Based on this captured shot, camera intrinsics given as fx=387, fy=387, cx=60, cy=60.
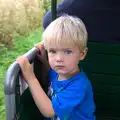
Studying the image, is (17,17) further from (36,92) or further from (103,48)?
(36,92)

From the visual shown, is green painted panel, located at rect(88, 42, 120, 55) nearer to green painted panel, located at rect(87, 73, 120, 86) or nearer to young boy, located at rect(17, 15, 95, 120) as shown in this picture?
green painted panel, located at rect(87, 73, 120, 86)

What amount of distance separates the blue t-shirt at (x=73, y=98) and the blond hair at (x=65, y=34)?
0.19 metres

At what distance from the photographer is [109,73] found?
9.19 feet

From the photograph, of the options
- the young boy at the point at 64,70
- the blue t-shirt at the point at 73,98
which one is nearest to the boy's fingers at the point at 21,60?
the young boy at the point at 64,70

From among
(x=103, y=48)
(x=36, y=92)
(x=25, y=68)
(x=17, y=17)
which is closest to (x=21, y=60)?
(x=25, y=68)

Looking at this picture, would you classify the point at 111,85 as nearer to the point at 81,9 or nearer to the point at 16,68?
the point at 81,9

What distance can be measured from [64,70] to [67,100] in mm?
164

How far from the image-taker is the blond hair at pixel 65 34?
201 cm

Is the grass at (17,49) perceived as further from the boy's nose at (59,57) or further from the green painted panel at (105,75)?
the boy's nose at (59,57)

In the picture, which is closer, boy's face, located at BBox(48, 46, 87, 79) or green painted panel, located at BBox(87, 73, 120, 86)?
boy's face, located at BBox(48, 46, 87, 79)

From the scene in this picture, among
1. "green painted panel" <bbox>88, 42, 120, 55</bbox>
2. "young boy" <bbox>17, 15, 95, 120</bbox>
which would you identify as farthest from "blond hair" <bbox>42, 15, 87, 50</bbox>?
"green painted panel" <bbox>88, 42, 120, 55</bbox>

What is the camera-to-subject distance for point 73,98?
6.63ft

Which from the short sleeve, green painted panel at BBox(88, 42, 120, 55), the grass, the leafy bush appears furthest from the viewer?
the leafy bush

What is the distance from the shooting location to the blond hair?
6.59ft
